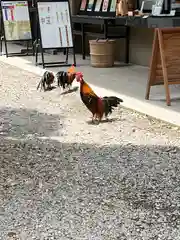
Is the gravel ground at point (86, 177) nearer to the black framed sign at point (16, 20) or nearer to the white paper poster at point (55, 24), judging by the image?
the white paper poster at point (55, 24)

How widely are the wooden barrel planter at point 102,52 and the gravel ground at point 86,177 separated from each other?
290 cm

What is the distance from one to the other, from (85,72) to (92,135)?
11.7ft

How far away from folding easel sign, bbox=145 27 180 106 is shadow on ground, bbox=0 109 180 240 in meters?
1.43

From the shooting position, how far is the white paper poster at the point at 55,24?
28.3 feet

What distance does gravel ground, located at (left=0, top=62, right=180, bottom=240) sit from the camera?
9.63ft

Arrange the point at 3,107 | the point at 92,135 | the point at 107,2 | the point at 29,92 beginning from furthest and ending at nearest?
the point at 107,2 → the point at 29,92 → the point at 3,107 → the point at 92,135

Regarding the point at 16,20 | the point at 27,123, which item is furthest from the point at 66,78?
the point at 16,20

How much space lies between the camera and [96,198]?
10.9ft

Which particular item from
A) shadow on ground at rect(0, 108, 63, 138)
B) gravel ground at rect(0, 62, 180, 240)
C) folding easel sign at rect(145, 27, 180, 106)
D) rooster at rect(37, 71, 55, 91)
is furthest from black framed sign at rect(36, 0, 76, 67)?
folding easel sign at rect(145, 27, 180, 106)

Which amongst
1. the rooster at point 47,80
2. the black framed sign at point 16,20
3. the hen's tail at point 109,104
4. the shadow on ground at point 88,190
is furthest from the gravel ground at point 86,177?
the black framed sign at point 16,20

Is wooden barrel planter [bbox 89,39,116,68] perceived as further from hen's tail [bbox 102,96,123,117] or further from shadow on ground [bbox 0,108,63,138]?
hen's tail [bbox 102,96,123,117]

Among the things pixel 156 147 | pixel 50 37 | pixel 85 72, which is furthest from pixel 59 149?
pixel 50 37

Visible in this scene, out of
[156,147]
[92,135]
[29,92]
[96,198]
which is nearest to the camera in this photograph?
[96,198]

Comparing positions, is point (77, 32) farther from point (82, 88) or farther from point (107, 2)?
point (82, 88)
